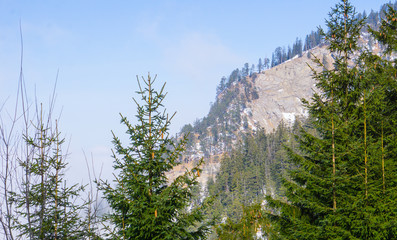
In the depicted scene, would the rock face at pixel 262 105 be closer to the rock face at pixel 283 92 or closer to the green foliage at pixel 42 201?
the rock face at pixel 283 92

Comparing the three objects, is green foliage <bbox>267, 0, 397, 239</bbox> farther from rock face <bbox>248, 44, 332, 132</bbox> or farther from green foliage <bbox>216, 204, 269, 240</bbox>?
rock face <bbox>248, 44, 332, 132</bbox>

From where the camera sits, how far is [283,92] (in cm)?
18075

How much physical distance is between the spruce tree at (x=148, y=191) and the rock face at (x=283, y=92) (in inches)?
6422

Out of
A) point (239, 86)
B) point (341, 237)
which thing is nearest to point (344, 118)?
point (341, 237)

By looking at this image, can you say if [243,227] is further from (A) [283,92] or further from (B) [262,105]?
(A) [283,92]

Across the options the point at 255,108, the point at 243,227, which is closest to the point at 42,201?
the point at 243,227

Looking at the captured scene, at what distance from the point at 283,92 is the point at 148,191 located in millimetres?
180931

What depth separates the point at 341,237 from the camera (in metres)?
7.42

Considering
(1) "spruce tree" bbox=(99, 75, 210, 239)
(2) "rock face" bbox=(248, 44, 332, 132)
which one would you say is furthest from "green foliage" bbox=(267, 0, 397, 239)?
(2) "rock face" bbox=(248, 44, 332, 132)

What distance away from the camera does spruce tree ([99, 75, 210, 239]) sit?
7750mm

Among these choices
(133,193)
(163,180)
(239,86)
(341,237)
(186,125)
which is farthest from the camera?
(239,86)

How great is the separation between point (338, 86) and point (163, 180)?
601cm

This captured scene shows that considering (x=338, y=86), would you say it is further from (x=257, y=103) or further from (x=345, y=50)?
(x=257, y=103)

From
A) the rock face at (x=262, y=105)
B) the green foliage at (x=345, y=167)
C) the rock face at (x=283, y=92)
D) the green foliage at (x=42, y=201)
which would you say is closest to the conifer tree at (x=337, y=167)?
the green foliage at (x=345, y=167)
